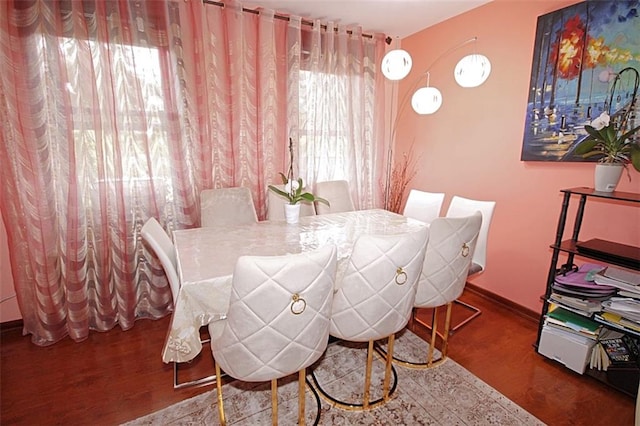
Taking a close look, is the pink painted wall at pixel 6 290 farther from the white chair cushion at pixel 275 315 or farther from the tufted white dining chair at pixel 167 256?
the white chair cushion at pixel 275 315

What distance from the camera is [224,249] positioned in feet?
5.59

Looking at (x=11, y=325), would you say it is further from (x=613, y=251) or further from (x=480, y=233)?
(x=613, y=251)

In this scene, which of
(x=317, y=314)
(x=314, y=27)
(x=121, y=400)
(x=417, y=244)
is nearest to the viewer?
(x=317, y=314)

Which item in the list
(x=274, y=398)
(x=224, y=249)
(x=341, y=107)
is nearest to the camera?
(x=274, y=398)

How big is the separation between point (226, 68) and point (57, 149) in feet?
4.31

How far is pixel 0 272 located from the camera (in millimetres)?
2225

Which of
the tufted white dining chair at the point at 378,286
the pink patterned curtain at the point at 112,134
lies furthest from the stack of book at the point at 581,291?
the pink patterned curtain at the point at 112,134

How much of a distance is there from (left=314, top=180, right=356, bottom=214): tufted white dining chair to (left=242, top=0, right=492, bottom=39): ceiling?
150 cm

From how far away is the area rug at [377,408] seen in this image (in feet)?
5.29

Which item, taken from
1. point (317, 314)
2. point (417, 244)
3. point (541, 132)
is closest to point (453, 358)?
point (417, 244)

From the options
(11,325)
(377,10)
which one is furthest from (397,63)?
(11,325)

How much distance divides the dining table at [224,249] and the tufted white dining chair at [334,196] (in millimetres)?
312

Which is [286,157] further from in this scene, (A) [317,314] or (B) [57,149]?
(A) [317,314]

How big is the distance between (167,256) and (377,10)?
266cm
